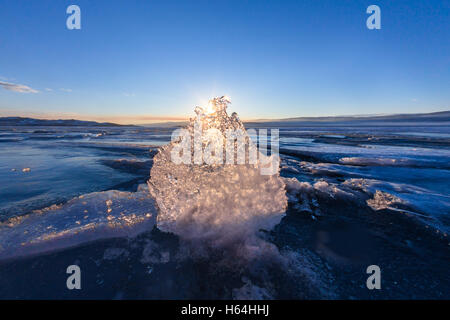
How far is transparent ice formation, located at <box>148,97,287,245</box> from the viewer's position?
6.79 feet

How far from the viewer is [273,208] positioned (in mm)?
2320

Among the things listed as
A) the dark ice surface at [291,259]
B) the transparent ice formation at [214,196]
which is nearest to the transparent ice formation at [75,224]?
the dark ice surface at [291,259]

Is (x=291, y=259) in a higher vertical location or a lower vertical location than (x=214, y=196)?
lower

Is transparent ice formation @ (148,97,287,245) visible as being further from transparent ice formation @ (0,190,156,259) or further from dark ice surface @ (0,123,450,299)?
transparent ice formation @ (0,190,156,259)

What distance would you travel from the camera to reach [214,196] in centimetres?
229

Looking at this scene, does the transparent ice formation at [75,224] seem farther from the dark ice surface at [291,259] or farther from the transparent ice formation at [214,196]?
the transparent ice formation at [214,196]

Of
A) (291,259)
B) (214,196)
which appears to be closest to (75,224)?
(214,196)

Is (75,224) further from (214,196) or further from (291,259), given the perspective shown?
(291,259)

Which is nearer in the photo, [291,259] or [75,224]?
[291,259]
